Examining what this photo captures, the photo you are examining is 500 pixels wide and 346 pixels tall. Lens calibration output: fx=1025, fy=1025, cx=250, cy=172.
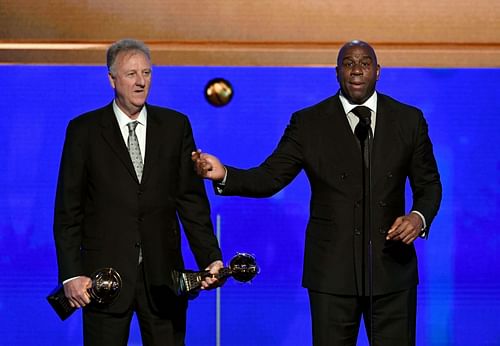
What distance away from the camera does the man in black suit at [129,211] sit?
11.3 feet

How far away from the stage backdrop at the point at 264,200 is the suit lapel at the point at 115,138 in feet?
3.98

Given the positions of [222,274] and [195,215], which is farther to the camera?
[195,215]

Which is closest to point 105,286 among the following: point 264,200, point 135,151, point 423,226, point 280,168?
point 135,151

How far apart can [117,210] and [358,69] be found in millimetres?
960

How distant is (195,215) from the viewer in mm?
3543

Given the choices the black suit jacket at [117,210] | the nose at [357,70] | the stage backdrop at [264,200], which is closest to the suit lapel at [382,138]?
the nose at [357,70]

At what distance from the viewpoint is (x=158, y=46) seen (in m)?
4.62

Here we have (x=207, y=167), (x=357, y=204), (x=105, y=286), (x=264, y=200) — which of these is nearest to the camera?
(x=105, y=286)

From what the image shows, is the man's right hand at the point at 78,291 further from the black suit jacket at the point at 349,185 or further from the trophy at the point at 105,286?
the black suit jacket at the point at 349,185

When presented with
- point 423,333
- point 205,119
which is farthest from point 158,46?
point 423,333

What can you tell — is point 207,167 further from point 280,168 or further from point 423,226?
point 423,226

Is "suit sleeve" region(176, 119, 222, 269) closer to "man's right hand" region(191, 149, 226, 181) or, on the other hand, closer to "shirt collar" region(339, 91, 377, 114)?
"man's right hand" region(191, 149, 226, 181)

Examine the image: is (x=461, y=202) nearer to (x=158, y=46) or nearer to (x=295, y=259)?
(x=295, y=259)

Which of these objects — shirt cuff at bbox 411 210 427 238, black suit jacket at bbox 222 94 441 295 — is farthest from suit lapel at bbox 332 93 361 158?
shirt cuff at bbox 411 210 427 238
